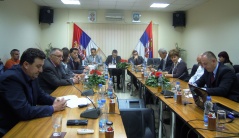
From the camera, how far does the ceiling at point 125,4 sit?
6.83 metres

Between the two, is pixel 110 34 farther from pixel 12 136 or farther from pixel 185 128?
pixel 12 136

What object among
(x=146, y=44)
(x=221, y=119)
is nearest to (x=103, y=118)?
(x=221, y=119)

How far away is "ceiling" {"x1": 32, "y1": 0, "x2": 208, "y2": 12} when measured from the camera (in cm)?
683

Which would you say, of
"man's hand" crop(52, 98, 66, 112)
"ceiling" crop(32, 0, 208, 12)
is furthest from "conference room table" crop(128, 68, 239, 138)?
"ceiling" crop(32, 0, 208, 12)

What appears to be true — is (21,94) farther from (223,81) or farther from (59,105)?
(223,81)

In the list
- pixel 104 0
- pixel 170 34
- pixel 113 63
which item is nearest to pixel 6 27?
pixel 104 0

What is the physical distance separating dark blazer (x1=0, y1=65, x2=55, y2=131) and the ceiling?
5.49m

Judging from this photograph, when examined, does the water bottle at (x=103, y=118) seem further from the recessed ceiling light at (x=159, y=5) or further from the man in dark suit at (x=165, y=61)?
the recessed ceiling light at (x=159, y=5)

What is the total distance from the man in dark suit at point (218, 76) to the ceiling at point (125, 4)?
4371 millimetres

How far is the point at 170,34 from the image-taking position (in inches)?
335

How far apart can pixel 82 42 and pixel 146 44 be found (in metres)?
2.45

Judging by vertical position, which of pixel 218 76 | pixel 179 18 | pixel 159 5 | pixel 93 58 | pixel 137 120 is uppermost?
pixel 159 5

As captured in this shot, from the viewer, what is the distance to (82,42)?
817 cm

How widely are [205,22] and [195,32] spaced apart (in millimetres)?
725
